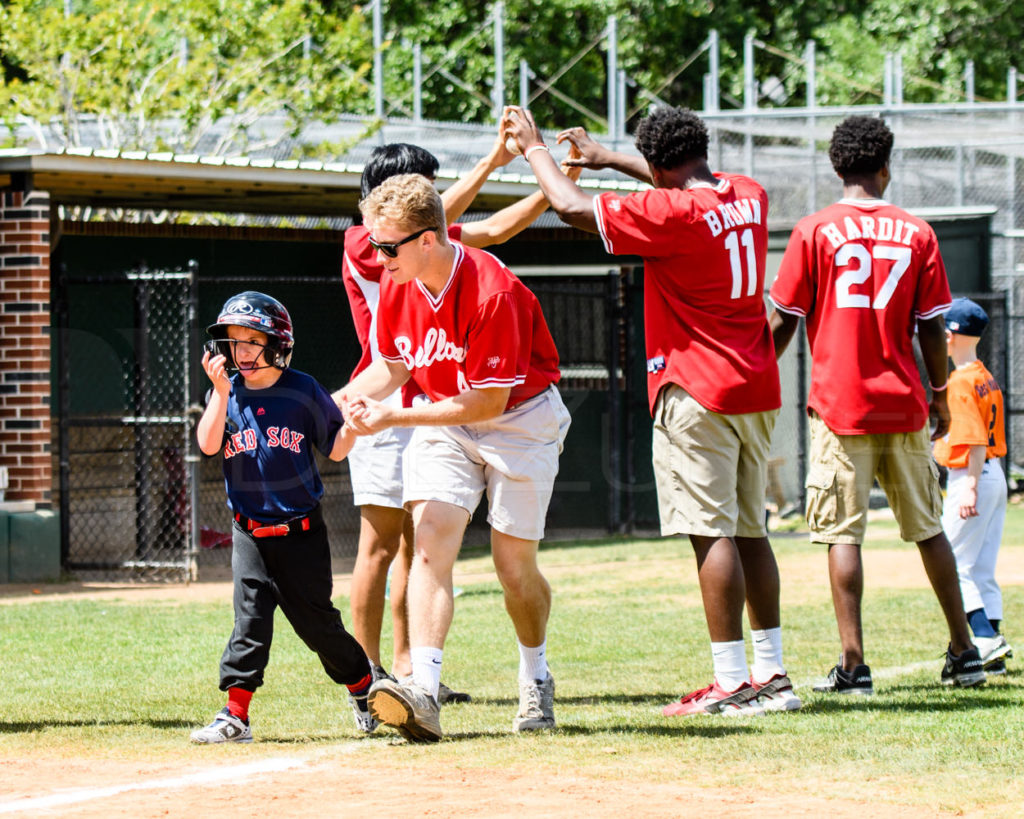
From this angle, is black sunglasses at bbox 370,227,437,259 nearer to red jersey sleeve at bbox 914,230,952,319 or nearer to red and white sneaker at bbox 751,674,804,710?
red and white sneaker at bbox 751,674,804,710

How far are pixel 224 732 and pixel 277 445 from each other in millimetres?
1085

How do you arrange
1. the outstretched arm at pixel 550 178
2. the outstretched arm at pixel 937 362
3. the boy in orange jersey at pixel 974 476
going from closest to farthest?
the outstretched arm at pixel 550 178, the outstretched arm at pixel 937 362, the boy in orange jersey at pixel 974 476

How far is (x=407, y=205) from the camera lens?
530 centimetres

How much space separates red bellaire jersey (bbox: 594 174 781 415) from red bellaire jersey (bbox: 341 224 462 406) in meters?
0.80

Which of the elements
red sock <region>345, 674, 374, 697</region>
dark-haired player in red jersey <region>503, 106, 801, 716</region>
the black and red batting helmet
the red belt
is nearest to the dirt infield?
red sock <region>345, 674, 374, 697</region>

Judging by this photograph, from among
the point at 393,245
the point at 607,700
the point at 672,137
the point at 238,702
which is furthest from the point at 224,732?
the point at 672,137

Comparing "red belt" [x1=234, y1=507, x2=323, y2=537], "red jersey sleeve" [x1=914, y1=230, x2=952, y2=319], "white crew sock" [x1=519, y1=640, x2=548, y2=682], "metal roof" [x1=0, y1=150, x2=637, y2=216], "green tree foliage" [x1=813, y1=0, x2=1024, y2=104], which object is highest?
"green tree foliage" [x1=813, y1=0, x2=1024, y2=104]

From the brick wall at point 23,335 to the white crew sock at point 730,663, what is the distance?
7.69 m

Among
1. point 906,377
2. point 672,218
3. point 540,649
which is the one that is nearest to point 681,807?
point 540,649

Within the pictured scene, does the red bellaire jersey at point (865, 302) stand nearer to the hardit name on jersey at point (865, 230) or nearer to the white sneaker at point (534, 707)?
the hardit name on jersey at point (865, 230)

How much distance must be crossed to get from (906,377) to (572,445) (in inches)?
394

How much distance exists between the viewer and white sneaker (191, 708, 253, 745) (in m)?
5.55

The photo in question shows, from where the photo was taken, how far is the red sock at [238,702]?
561cm

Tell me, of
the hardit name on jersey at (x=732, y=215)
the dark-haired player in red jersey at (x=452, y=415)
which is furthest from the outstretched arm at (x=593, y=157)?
the dark-haired player in red jersey at (x=452, y=415)
